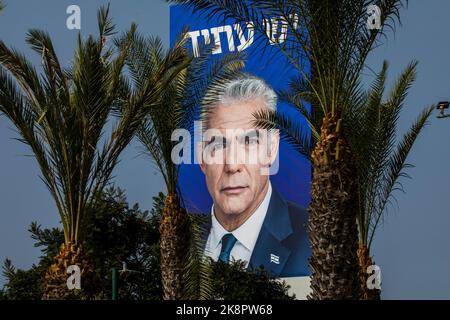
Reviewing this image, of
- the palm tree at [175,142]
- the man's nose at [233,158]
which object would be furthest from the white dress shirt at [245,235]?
the palm tree at [175,142]

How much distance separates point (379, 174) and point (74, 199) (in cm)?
760

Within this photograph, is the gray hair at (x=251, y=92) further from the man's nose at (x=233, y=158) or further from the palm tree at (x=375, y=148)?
the palm tree at (x=375, y=148)

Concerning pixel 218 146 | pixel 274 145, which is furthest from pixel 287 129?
pixel 218 146

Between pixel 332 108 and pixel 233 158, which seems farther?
pixel 233 158

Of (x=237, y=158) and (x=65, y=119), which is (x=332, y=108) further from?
(x=237, y=158)

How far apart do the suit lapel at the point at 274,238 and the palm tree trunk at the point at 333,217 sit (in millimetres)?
30420

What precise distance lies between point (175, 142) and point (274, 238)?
27.0 m

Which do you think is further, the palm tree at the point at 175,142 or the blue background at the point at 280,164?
the blue background at the point at 280,164

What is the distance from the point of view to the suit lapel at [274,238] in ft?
153

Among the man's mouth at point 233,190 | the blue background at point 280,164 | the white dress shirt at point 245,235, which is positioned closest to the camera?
the blue background at point 280,164

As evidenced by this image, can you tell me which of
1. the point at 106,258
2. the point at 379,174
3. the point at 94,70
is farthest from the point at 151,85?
the point at 106,258

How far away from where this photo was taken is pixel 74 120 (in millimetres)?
16469

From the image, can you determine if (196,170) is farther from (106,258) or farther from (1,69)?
(1,69)

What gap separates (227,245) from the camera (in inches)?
1939
